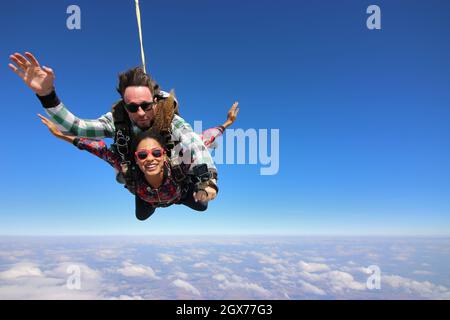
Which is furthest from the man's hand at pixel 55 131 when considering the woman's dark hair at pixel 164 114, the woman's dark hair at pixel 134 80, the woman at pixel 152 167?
the woman's dark hair at pixel 164 114

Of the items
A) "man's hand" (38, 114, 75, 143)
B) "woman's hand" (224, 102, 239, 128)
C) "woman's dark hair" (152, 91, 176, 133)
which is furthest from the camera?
"woman's hand" (224, 102, 239, 128)

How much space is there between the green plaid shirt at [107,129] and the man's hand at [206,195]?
0.25 metres

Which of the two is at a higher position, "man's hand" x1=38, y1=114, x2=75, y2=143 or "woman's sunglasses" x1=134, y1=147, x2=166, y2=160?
"man's hand" x1=38, y1=114, x2=75, y2=143

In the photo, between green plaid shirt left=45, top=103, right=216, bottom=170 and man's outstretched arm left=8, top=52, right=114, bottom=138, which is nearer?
man's outstretched arm left=8, top=52, right=114, bottom=138

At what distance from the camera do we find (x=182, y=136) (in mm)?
3059

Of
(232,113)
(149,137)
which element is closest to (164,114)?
(149,137)

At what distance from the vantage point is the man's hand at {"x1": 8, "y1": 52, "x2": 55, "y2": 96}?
8.70 ft

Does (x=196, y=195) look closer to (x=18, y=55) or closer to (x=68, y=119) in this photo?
(x=68, y=119)

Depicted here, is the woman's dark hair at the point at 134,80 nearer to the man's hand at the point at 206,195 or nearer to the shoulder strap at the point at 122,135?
the shoulder strap at the point at 122,135

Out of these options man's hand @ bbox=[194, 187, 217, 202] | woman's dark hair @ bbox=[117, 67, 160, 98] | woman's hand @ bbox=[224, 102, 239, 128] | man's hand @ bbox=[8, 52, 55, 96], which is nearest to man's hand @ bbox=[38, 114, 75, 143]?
man's hand @ bbox=[8, 52, 55, 96]

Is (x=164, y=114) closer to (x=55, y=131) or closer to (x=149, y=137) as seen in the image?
(x=149, y=137)

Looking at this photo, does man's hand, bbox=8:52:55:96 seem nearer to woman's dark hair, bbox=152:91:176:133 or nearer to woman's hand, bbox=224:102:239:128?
woman's dark hair, bbox=152:91:176:133

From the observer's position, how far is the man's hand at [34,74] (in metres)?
2.65

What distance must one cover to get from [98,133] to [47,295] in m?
225
